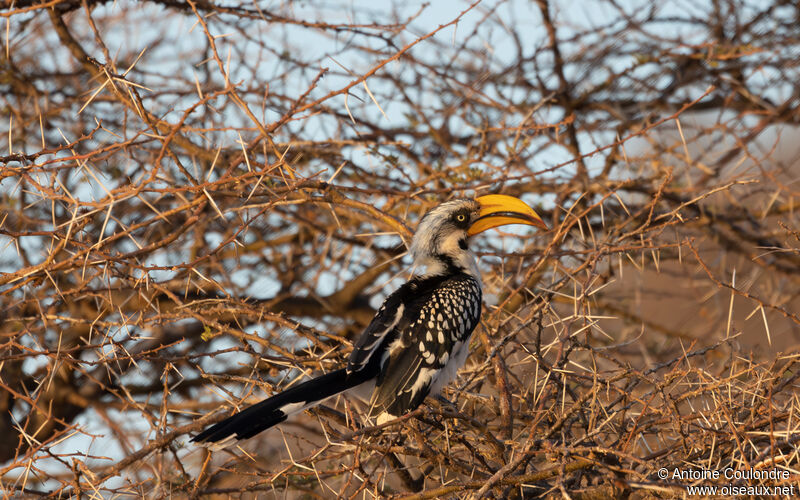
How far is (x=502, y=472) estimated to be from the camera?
1906 mm

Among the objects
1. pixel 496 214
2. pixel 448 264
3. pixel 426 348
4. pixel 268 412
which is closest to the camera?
pixel 268 412

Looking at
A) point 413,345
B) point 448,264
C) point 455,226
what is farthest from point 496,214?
point 413,345

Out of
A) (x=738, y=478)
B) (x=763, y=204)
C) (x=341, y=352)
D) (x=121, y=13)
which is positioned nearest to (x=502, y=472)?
(x=738, y=478)

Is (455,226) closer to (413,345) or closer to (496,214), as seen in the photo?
(496,214)

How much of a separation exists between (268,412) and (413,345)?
65 cm

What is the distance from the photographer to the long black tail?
218cm

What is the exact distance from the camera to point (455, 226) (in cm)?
331

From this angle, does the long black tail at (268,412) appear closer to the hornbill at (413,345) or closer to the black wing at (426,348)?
the hornbill at (413,345)

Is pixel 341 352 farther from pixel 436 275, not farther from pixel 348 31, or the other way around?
pixel 348 31

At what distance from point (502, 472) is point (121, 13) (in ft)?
12.9

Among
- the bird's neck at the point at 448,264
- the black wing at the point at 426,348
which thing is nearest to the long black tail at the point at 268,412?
the black wing at the point at 426,348

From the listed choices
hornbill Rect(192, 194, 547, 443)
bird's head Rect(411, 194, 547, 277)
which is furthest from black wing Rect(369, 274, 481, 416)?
bird's head Rect(411, 194, 547, 277)

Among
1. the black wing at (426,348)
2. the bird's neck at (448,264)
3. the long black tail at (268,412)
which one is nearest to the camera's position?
the long black tail at (268,412)

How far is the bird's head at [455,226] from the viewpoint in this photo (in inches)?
128
